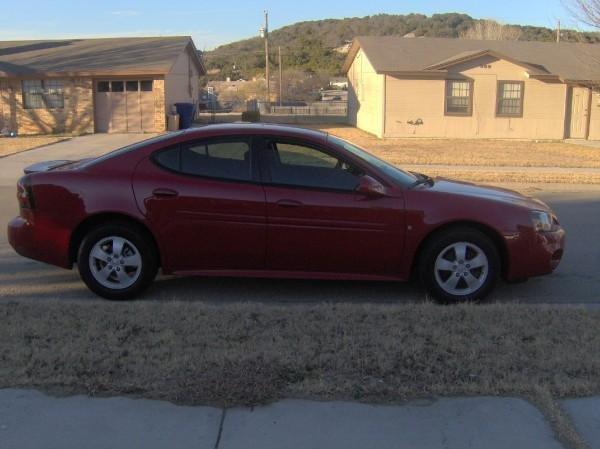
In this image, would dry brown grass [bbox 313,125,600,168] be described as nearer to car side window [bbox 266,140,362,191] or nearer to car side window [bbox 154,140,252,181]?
car side window [bbox 266,140,362,191]

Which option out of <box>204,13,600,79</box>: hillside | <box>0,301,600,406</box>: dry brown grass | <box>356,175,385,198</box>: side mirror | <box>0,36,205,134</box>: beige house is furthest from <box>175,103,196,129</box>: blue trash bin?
<box>204,13,600,79</box>: hillside

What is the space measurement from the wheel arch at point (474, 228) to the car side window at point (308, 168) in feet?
2.49

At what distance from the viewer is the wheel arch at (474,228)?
549 centimetres

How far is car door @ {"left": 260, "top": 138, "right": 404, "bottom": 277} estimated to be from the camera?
543 cm

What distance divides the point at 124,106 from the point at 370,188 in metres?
24.6

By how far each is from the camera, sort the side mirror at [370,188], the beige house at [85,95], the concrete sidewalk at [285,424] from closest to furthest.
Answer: the concrete sidewalk at [285,424]
the side mirror at [370,188]
the beige house at [85,95]

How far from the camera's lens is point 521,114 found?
27453mm

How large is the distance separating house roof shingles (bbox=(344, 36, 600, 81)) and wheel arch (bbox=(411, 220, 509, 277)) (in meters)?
22.3

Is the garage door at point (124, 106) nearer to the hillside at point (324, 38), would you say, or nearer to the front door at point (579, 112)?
the front door at point (579, 112)

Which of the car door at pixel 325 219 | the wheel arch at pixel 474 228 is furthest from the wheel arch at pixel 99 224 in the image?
the wheel arch at pixel 474 228

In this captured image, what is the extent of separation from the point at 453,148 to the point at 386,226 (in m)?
17.6

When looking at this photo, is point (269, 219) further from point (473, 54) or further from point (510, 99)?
point (510, 99)

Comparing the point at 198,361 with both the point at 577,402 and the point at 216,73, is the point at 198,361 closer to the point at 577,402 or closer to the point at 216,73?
the point at 577,402

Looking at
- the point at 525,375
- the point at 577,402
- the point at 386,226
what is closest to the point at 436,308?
the point at 386,226
